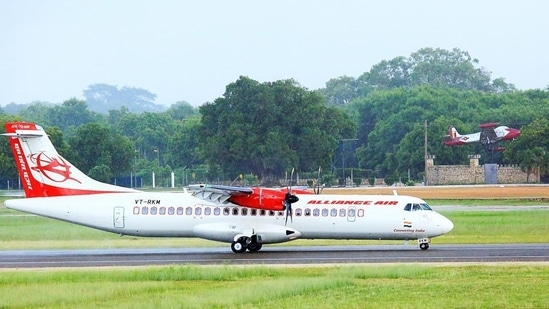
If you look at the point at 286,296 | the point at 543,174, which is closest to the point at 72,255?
the point at 286,296

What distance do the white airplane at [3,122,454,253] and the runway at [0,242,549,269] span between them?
2.56 ft

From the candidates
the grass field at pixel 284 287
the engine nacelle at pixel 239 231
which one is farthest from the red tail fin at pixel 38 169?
the grass field at pixel 284 287

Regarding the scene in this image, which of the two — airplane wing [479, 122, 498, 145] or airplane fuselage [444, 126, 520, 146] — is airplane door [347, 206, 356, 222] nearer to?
airplane fuselage [444, 126, 520, 146]

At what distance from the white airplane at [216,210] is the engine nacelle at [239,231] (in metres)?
0.04

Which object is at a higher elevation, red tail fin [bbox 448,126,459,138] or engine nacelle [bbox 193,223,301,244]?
red tail fin [bbox 448,126,459,138]

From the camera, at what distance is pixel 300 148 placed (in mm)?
94438

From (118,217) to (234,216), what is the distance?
4.37m

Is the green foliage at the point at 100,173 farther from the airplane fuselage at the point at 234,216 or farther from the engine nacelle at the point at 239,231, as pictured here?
the engine nacelle at the point at 239,231

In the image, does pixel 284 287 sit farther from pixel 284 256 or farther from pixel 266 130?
pixel 266 130

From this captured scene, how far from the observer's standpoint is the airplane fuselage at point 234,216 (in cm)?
3728

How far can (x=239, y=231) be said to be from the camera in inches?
1486

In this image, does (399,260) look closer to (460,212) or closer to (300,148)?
(460,212)

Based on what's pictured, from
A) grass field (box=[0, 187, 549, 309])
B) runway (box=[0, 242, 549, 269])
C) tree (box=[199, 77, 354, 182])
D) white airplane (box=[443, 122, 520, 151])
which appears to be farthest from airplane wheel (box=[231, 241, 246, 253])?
white airplane (box=[443, 122, 520, 151])

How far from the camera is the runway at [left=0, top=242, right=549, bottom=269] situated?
3294 cm
